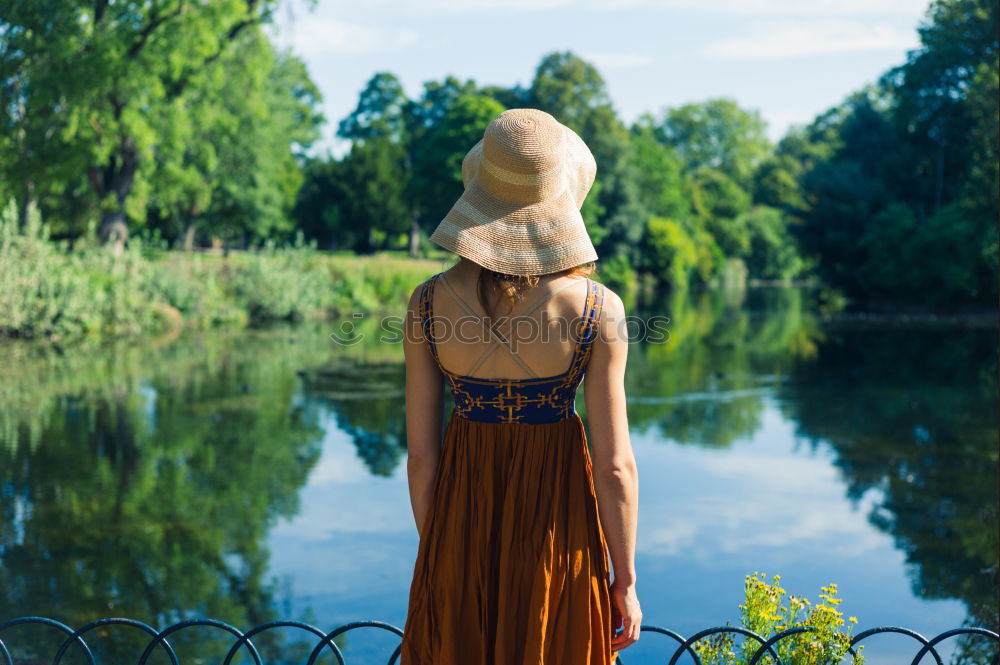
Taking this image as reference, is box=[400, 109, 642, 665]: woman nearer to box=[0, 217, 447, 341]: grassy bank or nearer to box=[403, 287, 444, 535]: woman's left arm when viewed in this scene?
box=[403, 287, 444, 535]: woman's left arm

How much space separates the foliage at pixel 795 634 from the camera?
3.21 metres

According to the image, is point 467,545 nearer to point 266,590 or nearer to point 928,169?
point 266,590

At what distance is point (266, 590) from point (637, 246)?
54.3 metres

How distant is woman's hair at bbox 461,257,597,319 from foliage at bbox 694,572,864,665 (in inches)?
63.9

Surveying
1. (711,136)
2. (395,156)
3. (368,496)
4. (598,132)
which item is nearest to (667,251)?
(598,132)

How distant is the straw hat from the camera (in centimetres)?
217

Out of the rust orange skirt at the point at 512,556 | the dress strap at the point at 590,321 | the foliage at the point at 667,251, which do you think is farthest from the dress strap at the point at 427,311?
the foliage at the point at 667,251

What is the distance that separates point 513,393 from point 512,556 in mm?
419

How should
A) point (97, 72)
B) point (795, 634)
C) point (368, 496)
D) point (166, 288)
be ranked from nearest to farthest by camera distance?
point (795, 634), point (368, 496), point (97, 72), point (166, 288)

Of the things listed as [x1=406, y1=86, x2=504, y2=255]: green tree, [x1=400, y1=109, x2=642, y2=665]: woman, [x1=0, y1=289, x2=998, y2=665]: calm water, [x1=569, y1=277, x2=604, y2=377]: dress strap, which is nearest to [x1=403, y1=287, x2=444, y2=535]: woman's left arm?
[x1=400, y1=109, x2=642, y2=665]: woman

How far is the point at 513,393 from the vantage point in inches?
90.9

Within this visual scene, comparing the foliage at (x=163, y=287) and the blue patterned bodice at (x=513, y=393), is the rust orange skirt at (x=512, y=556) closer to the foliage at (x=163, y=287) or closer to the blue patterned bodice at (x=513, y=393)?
the blue patterned bodice at (x=513, y=393)

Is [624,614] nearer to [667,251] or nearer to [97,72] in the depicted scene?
[97,72]

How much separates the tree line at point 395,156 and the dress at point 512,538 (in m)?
21.6
